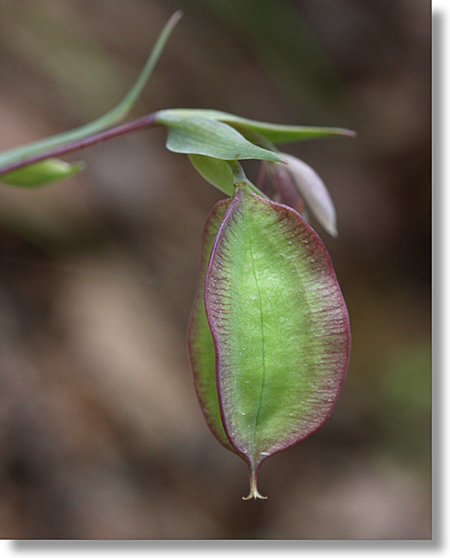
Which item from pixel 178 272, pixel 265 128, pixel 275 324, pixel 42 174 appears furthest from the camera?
pixel 178 272

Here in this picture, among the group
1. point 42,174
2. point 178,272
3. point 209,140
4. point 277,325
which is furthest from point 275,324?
point 178,272

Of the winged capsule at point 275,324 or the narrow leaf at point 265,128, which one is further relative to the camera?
the narrow leaf at point 265,128

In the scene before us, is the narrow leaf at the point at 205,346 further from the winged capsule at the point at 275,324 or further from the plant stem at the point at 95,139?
the plant stem at the point at 95,139

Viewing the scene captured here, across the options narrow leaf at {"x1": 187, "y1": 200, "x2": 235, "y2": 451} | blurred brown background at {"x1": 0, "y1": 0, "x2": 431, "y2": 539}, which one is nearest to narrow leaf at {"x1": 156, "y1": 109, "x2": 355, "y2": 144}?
narrow leaf at {"x1": 187, "y1": 200, "x2": 235, "y2": 451}

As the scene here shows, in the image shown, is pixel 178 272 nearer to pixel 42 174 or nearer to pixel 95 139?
pixel 42 174

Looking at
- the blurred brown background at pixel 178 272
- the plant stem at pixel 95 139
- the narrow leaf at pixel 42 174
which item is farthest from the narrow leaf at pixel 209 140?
the blurred brown background at pixel 178 272

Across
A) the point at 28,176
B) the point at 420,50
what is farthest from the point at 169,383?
the point at 420,50

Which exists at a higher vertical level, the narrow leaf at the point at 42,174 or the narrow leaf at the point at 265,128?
the narrow leaf at the point at 265,128
